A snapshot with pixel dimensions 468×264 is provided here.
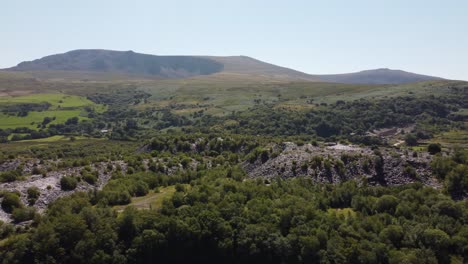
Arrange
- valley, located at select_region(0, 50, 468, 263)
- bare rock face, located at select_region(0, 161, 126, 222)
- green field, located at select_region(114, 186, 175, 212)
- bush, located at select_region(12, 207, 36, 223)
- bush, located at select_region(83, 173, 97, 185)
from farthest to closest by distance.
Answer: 1. bush, located at select_region(83, 173, 97, 185)
2. green field, located at select_region(114, 186, 175, 212)
3. bare rock face, located at select_region(0, 161, 126, 222)
4. bush, located at select_region(12, 207, 36, 223)
5. valley, located at select_region(0, 50, 468, 263)

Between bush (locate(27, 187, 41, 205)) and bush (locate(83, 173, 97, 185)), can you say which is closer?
bush (locate(27, 187, 41, 205))

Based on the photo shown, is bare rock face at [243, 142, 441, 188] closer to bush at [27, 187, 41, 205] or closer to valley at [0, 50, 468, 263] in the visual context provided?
valley at [0, 50, 468, 263]

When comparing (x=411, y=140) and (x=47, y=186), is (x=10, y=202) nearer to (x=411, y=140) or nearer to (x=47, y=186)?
(x=47, y=186)

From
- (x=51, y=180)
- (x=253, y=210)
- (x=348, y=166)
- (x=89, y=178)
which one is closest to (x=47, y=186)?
(x=51, y=180)

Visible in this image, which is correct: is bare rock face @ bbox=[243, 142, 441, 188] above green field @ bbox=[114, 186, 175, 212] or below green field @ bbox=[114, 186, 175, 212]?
above

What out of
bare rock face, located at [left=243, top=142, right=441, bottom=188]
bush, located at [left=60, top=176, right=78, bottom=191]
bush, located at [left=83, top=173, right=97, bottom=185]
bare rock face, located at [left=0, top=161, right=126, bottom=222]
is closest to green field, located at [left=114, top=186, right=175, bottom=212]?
bare rock face, located at [left=0, top=161, right=126, bottom=222]

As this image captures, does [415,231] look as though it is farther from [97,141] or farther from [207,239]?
[97,141]

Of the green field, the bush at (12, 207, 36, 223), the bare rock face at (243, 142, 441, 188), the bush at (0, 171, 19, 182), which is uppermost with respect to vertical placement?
the bare rock face at (243, 142, 441, 188)
